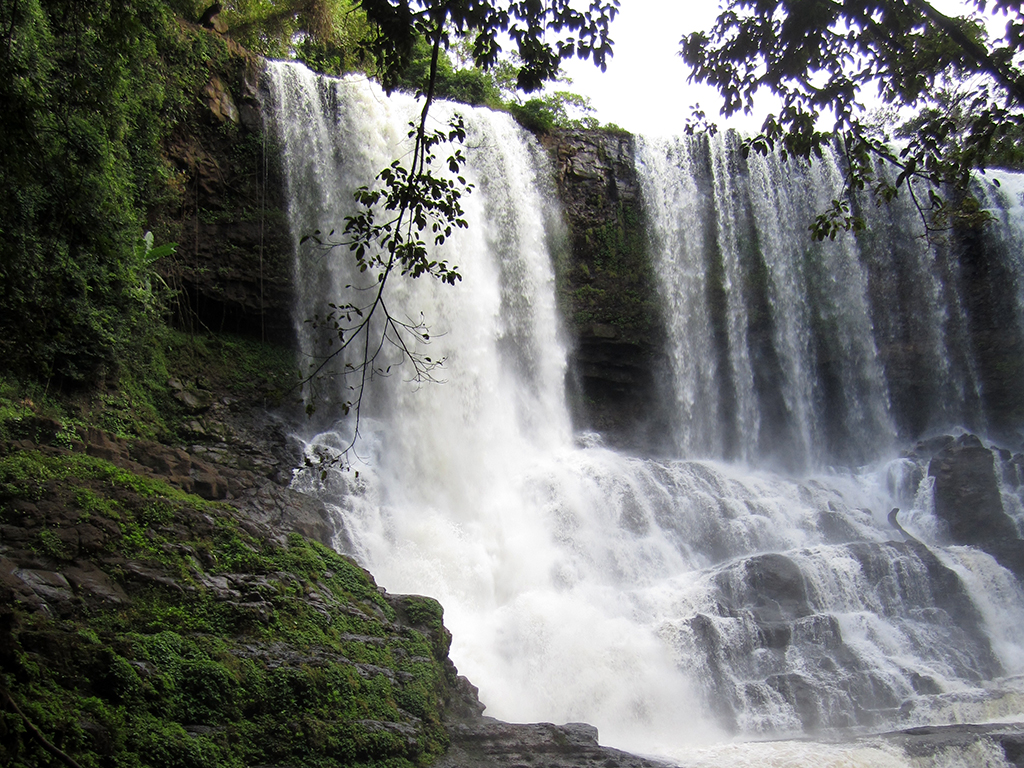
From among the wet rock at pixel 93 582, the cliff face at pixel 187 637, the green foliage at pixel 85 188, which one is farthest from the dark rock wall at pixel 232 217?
the wet rock at pixel 93 582

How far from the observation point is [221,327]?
16484mm

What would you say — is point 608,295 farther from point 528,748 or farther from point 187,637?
point 187,637

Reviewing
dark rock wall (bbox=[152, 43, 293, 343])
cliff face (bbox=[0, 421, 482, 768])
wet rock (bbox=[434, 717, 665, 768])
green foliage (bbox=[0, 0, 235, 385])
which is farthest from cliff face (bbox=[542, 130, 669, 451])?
wet rock (bbox=[434, 717, 665, 768])

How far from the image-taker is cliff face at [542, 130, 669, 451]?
20609mm

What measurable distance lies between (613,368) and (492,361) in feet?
15.4

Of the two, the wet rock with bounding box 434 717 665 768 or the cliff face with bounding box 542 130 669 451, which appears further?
the cliff face with bounding box 542 130 669 451

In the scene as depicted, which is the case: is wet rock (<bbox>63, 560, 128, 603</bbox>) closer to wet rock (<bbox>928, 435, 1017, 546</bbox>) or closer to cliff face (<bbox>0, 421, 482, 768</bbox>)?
cliff face (<bbox>0, 421, 482, 768</bbox>)

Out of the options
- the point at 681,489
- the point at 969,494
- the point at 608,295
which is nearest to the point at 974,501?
the point at 969,494

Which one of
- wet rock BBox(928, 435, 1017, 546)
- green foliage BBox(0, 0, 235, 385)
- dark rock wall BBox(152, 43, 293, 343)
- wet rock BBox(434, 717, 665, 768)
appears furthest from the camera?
wet rock BBox(928, 435, 1017, 546)

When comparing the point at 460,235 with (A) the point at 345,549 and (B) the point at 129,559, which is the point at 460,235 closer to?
(A) the point at 345,549

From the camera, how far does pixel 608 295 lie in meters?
21.0

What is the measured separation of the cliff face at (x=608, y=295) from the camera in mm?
20609

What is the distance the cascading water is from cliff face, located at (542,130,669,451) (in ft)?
2.32

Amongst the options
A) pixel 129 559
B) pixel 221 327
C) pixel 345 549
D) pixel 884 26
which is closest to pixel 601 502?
pixel 345 549
